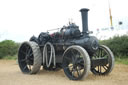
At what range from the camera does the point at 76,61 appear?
7016 millimetres

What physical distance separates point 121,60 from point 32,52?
6229mm

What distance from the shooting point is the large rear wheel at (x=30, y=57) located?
27.9 feet

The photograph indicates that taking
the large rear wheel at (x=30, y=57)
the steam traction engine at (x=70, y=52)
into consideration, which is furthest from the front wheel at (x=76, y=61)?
the large rear wheel at (x=30, y=57)

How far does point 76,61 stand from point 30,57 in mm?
2678

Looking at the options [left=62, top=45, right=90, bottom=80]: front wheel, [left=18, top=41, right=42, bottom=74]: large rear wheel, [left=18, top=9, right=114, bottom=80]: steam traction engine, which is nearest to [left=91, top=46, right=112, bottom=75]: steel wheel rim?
[left=18, top=9, right=114, bottom=80]: steam traction engine

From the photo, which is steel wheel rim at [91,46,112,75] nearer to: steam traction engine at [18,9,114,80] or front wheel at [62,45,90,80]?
steam traction engine at [18,9,114,80]

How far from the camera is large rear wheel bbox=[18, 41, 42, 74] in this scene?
8492mm

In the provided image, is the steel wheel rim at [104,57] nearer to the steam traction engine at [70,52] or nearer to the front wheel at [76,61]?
the steam traction engine at [70,52]

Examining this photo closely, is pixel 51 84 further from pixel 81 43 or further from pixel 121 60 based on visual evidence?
pixel 121 60

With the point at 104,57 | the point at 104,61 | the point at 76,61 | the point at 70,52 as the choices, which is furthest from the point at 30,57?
the point at 104,61

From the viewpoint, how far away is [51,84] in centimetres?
643

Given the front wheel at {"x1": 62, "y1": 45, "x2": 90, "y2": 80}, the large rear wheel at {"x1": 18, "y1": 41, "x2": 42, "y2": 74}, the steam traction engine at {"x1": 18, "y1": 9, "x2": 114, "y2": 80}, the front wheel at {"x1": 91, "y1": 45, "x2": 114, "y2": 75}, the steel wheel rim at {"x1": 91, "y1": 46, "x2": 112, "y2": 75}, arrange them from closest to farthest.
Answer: the front wheel at {"x1": 62, "y1": 45, "x2": 90, "y2": 80}, the steam traction engine at {"x1": 18, "y1": 9, "x2": 114, "y2": 80}, the front wheel at {"x1": 91, "y1": 45, "x2": 114, "y2": 75}, the steel wheel rim at {"x1": 91, "y1": 46, "x2": 112, "y2": 75}, the large rear wheel at {"x1": 18, "y1": 41, "x2": 42, "y2": 74}

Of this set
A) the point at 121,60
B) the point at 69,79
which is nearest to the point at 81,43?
the point at 69,79

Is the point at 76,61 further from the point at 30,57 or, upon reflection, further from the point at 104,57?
the point at 30,57
